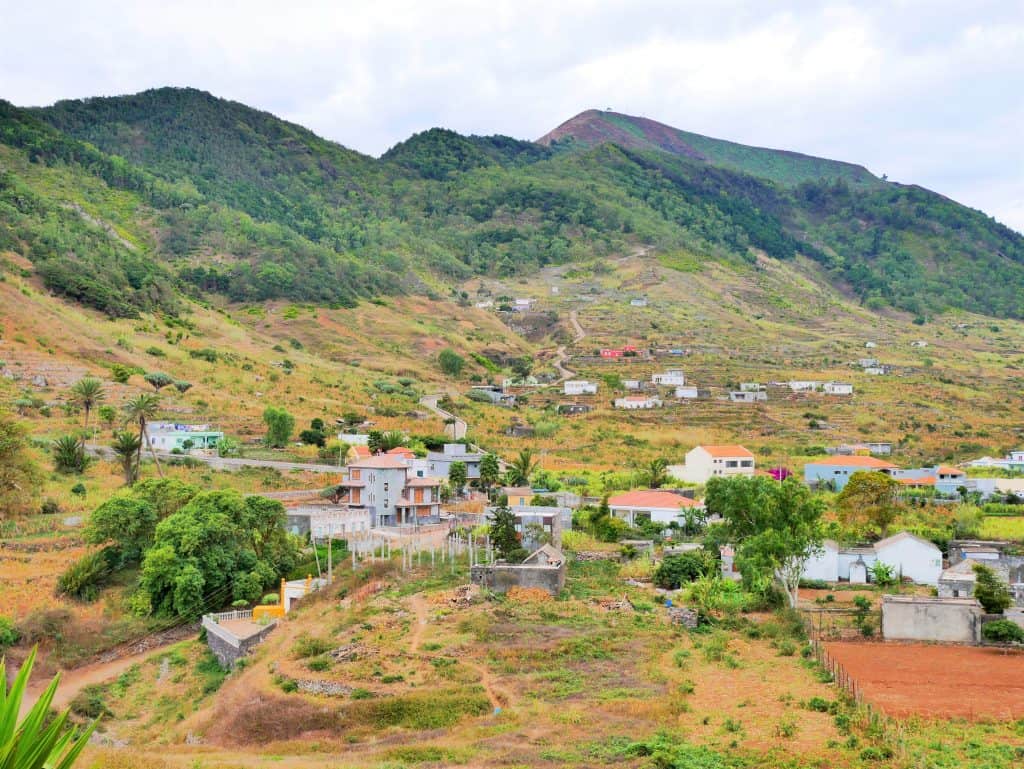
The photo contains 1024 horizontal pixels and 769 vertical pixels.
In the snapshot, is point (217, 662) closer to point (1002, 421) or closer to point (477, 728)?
point (477, 728)

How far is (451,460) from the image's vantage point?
5475cm

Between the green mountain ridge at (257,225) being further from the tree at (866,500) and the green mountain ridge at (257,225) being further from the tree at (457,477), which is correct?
the tree at (866,500)

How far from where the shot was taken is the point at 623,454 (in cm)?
6544

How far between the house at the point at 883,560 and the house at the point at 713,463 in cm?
1864

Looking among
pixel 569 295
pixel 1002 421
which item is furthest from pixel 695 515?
pixel 569 295

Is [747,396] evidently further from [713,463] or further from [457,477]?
[457,477]

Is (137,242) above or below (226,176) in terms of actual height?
below

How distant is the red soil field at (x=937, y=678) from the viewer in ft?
69.4

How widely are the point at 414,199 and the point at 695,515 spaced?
15923cm

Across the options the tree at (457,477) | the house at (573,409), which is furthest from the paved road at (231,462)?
the house at (573,409)

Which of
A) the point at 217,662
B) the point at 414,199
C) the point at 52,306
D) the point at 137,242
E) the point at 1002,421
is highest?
the point at 414,199

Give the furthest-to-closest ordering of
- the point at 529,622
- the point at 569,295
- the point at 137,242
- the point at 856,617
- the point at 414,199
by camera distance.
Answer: the point at 414,199, the point at 569,295, the point at 137,242, the point at 856,617, the point at 529,622

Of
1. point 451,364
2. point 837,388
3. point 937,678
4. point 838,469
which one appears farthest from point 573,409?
point 937,678

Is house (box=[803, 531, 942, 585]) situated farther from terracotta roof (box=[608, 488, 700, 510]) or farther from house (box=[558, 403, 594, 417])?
house (box=[558, 403, 594, 417])
